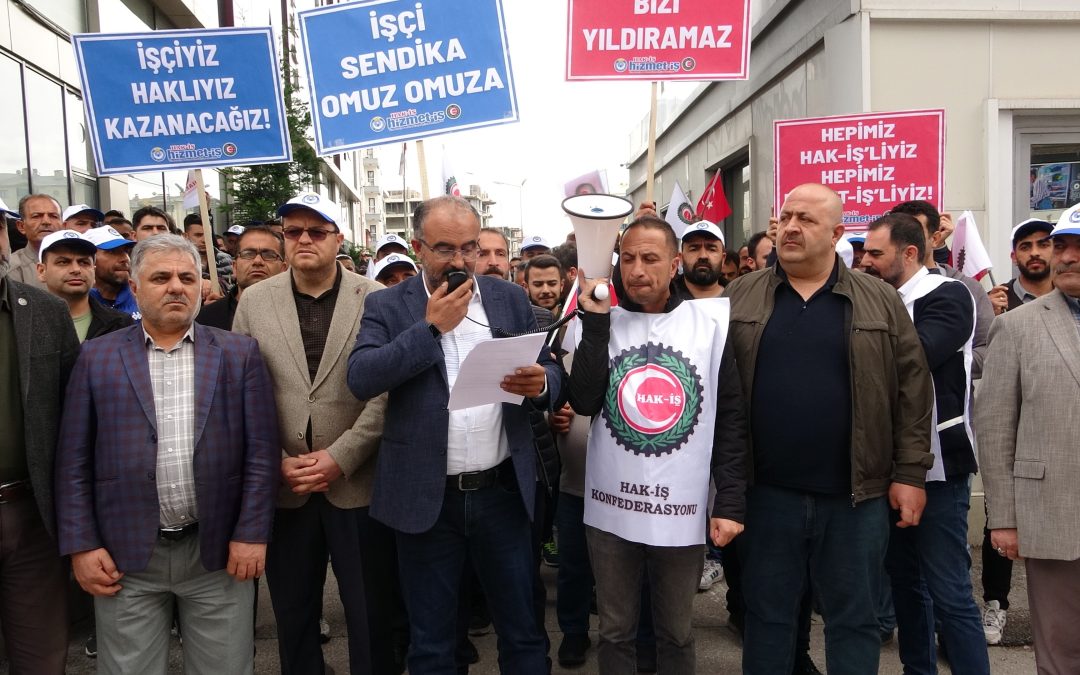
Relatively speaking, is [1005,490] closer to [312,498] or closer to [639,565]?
[639,565]

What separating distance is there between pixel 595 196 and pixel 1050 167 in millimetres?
6214

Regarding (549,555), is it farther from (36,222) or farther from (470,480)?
(36,222)

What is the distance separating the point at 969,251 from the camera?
5.24 metres

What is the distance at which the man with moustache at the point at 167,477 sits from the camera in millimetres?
2643

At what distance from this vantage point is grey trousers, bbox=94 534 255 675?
2.71 metres

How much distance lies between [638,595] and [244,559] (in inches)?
60.1

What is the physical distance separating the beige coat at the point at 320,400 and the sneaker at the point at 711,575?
2639 millimetres

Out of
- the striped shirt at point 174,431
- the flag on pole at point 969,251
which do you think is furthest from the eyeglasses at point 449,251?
the flag on pole at point 969,251

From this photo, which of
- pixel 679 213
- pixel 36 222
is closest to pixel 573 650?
pixel 679 213

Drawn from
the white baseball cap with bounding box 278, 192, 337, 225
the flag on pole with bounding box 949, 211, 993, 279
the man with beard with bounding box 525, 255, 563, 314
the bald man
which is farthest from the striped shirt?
the flag on pole with bounding box 949, 211, 993, 279

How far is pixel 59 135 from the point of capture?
9711 millimetres

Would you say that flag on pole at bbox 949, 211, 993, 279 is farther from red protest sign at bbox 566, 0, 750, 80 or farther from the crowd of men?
the crowd of men

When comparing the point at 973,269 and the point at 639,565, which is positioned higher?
the point at 973,269

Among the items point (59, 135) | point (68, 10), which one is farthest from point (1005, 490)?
point (68, 10)
